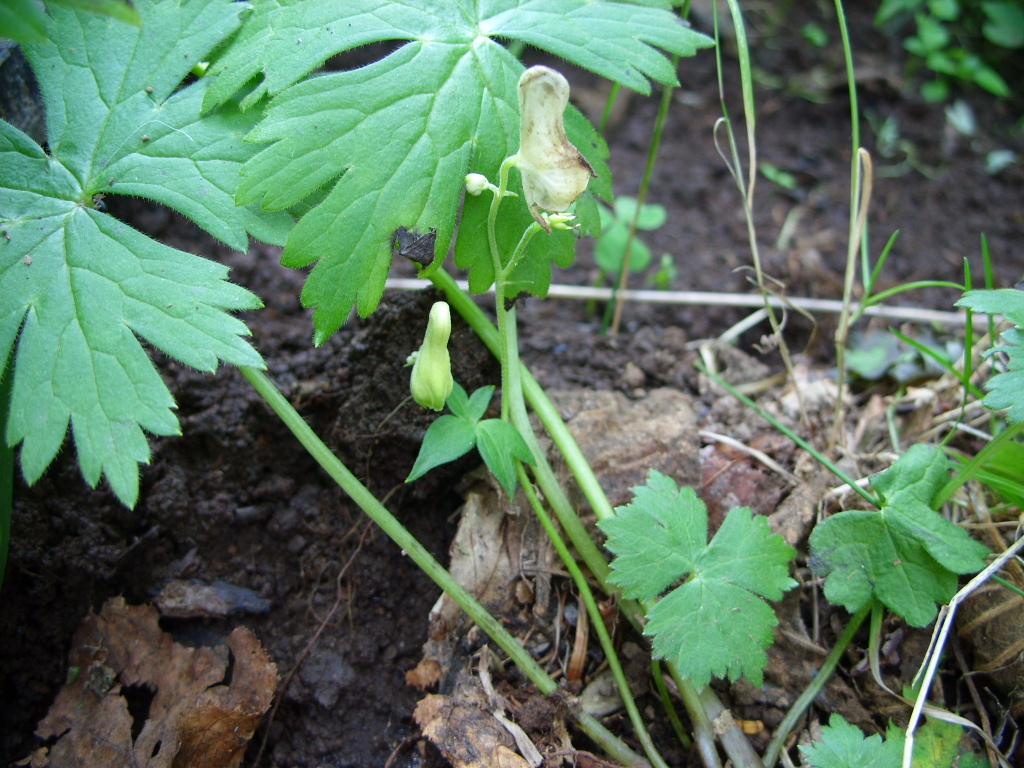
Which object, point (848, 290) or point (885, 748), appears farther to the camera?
point (848, 290)

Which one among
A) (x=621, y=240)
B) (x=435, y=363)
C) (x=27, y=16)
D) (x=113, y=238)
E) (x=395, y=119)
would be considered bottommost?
(x=621, y=240)

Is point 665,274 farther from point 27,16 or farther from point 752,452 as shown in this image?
point 27,16

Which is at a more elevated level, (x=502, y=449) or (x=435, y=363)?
(x=435, y=363)

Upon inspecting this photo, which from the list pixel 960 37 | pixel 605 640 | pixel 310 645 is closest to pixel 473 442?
pixel 605 640

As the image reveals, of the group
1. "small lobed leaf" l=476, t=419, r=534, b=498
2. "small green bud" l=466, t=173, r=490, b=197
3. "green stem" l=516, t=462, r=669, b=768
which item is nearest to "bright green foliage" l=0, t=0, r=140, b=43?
"small green bud" l=466, t=173, r=490, b=197

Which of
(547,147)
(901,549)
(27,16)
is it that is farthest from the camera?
(901,549)

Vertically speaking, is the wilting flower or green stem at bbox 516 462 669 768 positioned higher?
the wilting flower

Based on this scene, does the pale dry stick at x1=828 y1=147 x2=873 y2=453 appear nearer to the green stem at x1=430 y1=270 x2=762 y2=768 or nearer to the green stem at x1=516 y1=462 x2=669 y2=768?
the green stem at x1=430 y1=270 x2=762 y2=768

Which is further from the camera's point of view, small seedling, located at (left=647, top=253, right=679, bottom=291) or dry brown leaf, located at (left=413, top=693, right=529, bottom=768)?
small seedling, located at (left=647, top=253, right=679, bottom=291)
